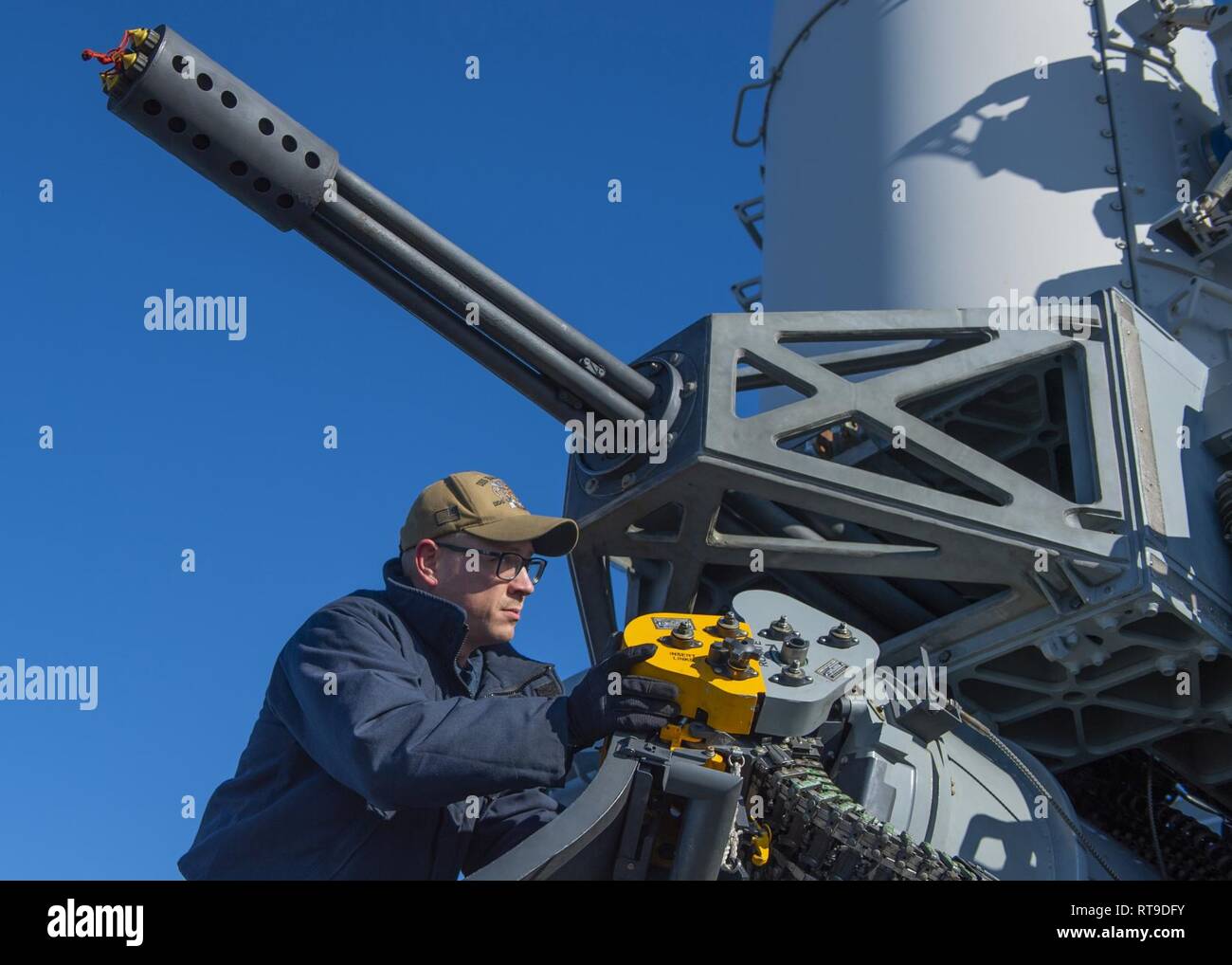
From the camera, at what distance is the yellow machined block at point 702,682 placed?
13.1 ft

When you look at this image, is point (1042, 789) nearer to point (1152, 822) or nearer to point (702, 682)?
point (1152, 822)

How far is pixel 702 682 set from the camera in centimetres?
402

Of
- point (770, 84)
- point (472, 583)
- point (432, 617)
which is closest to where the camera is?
point (432, 617)

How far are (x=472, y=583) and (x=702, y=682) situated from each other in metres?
0.82

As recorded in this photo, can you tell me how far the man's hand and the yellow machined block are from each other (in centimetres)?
4

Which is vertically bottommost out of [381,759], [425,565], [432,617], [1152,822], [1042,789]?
[1152,822]

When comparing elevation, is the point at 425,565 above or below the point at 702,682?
above

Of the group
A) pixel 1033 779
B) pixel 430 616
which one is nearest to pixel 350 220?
pixel 430 616

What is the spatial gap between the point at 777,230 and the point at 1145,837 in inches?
164

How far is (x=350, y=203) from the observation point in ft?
20.5

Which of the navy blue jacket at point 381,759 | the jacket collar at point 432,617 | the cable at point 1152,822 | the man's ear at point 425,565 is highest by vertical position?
the man's ear at point 425,565

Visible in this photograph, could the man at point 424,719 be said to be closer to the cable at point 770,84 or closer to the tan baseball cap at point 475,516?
the tan baseball cap at point 475,516

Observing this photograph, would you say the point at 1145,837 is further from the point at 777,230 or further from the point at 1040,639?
the point at 777,230

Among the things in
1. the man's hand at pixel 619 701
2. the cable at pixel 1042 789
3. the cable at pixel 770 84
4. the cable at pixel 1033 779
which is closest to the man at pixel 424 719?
the man's hand at pixel 619 701
